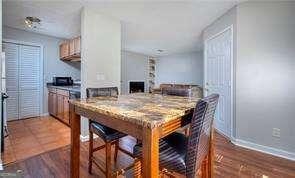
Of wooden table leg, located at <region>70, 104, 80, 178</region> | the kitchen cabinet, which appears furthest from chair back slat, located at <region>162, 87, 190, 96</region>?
the kitchen cabinet

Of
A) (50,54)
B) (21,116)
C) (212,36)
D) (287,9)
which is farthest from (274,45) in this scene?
(21,116)

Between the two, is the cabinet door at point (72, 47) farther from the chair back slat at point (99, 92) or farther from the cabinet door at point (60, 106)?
the chair back slat at point (99, 92)

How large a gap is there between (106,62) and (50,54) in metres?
2.35

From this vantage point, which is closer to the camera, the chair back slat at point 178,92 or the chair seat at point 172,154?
the chair seat at point 172,154

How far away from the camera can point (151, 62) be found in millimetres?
8992

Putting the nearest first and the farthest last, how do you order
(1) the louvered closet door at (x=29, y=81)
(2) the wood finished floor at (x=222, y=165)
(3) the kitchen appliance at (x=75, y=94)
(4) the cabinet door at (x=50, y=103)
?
(2) the wood finished floor at (x=222, y=165)
(3) the kitchen appliance at (x=75, y=94)
(1) the louvered closet door at (x=29, y=81)
(4) the cabinet door at (x=50, y=103)

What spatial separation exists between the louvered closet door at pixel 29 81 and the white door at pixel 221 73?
4143 millimetres

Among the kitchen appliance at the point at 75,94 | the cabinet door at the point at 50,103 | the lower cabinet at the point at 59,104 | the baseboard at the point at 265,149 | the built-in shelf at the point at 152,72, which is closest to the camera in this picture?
the baseboard at the point at 265,149

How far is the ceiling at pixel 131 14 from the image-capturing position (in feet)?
9.70

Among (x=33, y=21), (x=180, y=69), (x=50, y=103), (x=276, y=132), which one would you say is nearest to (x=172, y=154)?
(x=276, y=132)

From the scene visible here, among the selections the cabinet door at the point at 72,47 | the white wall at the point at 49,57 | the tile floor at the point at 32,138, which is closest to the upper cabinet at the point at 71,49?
the cabinet door at the point at 72,47

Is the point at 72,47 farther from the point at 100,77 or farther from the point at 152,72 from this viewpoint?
the point at 152,72

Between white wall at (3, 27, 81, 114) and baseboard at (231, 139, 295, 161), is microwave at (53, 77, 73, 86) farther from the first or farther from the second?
baseboard at (231, 139, 295, 161)

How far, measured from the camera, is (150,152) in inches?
37.7
